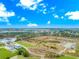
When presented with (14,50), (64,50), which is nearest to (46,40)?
(64,50)

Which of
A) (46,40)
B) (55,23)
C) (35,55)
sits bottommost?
(35,55)

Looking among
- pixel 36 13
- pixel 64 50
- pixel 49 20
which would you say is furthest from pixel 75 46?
pixel 36 13

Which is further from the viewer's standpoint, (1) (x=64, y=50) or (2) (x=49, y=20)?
(2) (x=49, y=20)

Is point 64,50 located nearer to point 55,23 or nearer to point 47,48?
point 47,48

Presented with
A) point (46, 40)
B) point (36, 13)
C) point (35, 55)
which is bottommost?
point (35, 55)

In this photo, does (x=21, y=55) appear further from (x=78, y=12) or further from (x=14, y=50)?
(x=78, y=12)

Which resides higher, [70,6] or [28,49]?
[70,6]

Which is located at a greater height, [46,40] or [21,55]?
[46,40]

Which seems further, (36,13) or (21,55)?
(36,13)

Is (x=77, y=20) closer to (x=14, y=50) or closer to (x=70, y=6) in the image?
(x=70, y=6)
